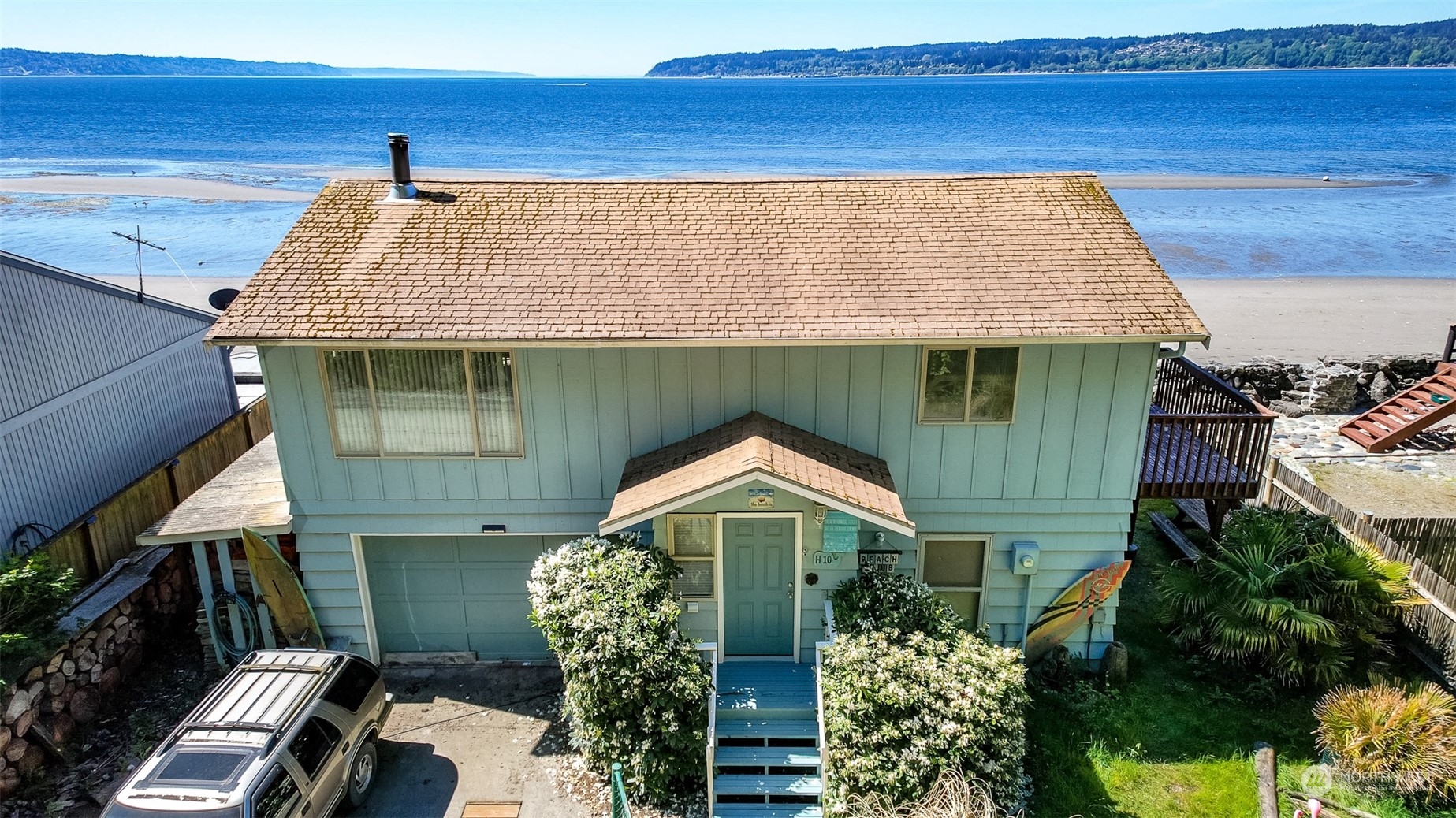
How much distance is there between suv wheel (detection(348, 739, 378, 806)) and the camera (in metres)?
9.42

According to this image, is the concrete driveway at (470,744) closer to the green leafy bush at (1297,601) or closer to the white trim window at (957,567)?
the white trim window at (957,567)

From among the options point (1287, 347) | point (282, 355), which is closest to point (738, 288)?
point (282, 355)

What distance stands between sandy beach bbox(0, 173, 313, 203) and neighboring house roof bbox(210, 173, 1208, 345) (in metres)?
50.1

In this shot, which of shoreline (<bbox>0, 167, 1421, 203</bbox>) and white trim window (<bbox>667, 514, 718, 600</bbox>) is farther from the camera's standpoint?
shoreline (<bbox>0, 167, 1421, 203</bbox>)

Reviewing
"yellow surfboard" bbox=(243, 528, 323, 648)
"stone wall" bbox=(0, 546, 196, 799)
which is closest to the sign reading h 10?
"yellow surfboard" bbox=(243, 528, 323, 648)

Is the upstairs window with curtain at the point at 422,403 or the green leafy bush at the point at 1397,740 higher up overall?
the upstairs window with curtain at the point at 422,403

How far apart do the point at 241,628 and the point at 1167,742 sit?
1171 cm

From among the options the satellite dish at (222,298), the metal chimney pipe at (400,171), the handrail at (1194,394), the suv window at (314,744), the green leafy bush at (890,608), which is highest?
the metal chimney pipe at (400,171)

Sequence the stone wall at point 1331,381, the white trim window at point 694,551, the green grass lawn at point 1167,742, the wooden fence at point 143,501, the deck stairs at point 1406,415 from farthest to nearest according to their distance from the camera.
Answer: the stone wall at point 1331,381 → the deck stairs at point 1406,415 → the wooden fence at point 143,501 → the white trim window at point 694,551 → the green grass lawn at point 1167,742

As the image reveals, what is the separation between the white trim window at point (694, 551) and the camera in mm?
10062

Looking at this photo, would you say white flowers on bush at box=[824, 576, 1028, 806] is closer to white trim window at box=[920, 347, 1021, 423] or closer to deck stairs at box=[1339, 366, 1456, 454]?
white trim window at box=[920, 347, 1021, 423]

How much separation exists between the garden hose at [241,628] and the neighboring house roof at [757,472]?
533cm

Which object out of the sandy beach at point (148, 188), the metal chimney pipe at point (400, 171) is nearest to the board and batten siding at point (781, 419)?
the metal chimney pipe at point (400, 171)

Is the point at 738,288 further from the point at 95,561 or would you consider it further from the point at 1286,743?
the point at 95,561
